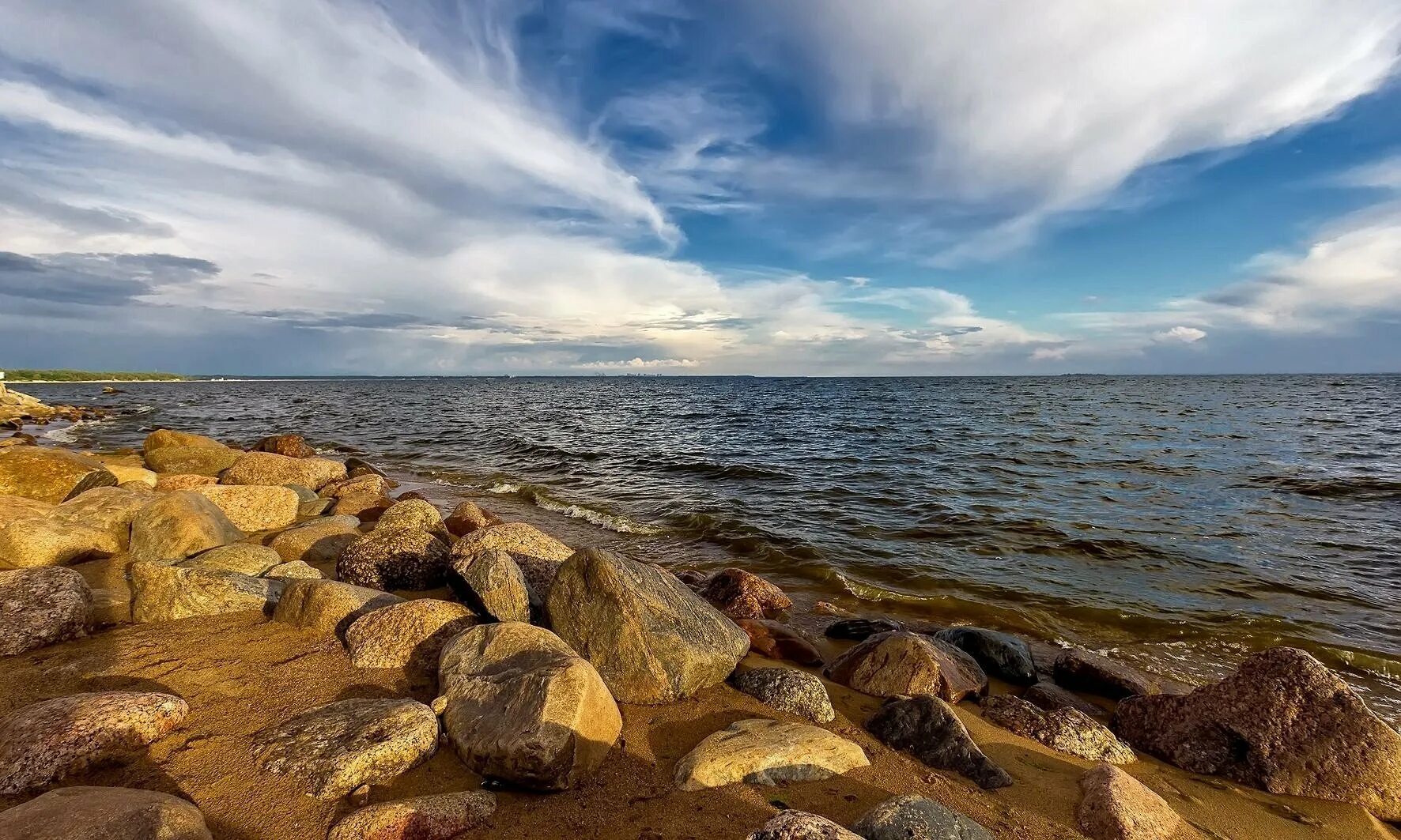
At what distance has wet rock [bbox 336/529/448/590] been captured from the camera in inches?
280

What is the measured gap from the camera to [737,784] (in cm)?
377

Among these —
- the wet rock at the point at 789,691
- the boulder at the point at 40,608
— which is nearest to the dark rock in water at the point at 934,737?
the wet rock at the point at 789,691

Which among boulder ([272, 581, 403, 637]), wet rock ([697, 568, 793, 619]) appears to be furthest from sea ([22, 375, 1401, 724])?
boulder ([272, 581, 403, 637])

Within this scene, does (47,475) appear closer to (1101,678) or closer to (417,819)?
(417,819)

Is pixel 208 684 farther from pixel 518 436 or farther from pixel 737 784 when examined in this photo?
pixel 518 436

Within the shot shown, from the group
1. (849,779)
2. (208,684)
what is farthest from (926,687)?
(208,684)

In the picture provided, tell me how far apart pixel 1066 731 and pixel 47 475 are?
1577cm

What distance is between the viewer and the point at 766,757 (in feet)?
12.8

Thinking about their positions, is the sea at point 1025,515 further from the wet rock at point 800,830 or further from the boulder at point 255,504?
the wet rock at point 800,830

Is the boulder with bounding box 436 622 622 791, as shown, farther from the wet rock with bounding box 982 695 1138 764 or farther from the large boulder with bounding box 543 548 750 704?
the wet rock with bounding box 982 695 1138 764

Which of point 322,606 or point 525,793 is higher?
point 322,606

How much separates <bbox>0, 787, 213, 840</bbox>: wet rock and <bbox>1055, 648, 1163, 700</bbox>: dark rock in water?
7.38m

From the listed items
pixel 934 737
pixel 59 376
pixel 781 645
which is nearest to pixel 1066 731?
pixel 934 737

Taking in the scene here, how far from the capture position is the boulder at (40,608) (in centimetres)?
475
